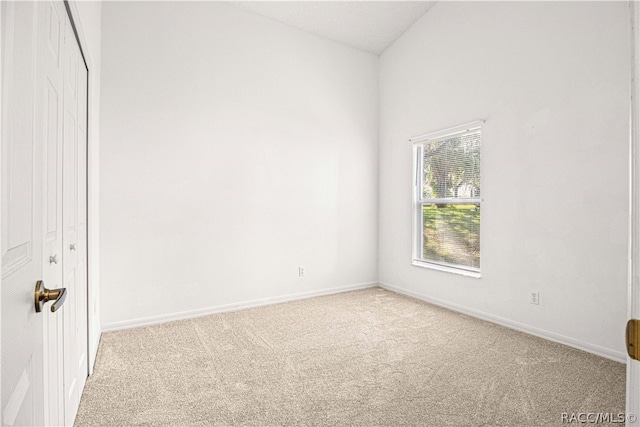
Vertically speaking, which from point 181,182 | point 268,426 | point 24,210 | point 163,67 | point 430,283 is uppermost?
point 163,67

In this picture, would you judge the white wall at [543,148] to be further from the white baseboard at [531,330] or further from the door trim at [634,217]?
the door trim at [634,217]

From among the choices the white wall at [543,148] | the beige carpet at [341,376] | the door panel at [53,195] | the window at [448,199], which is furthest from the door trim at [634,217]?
the window at [448,199]

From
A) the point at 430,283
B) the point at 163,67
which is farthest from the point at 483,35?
the point at 163,67

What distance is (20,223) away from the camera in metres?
0.68

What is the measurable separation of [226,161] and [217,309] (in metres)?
1.57

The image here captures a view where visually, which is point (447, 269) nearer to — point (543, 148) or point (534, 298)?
point (534, 298)

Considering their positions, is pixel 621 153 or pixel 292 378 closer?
pixel 292 378

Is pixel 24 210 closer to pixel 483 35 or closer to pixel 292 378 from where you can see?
pixel 292 378

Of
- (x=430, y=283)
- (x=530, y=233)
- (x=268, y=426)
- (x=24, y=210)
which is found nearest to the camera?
(x=24, y=210)

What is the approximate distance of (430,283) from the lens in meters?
3.96

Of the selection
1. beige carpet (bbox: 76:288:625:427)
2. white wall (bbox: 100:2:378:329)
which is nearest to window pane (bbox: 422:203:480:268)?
beige carpet (bbox: 76:288:625:427)

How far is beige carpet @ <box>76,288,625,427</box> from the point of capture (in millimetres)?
1838

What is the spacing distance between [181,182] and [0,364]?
3020 millimetres

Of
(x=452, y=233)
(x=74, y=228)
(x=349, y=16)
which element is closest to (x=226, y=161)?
(x=74, y=228)
